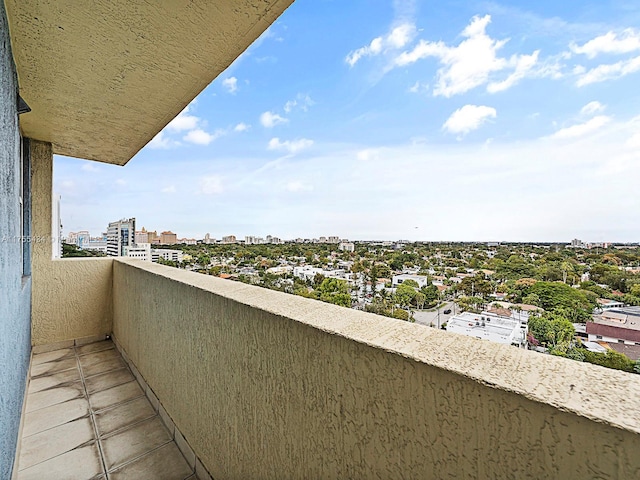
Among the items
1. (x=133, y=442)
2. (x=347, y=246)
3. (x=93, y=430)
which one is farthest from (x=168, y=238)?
(x=347, y=246)

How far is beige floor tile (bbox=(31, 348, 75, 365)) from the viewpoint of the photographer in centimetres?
351

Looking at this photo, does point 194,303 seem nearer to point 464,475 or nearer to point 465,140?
point 464,475

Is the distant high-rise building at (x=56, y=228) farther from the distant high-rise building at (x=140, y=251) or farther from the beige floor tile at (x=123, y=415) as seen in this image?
the beige floor tile at (x=123, y=415)

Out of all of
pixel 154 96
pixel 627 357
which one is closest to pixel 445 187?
pixel 627 357

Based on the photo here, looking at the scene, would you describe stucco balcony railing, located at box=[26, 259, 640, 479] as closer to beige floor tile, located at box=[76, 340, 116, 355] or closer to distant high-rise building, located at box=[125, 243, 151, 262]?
distant high-rise building, located at box=[125, 243, 151, 262]

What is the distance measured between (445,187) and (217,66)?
6.44 ft

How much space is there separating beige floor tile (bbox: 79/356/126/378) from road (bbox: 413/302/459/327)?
347 centimetres

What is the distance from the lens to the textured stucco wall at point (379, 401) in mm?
534

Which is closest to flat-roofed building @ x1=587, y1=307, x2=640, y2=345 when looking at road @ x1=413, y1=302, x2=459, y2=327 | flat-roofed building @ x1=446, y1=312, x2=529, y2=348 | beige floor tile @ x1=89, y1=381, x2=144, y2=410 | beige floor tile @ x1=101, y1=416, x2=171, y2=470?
flat-roofed building @ x1=446, y1=312, x2=529, y2=348

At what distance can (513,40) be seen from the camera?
1.88 meters

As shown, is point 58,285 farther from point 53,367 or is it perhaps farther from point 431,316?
point 431,316

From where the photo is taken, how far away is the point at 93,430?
92.8 inches

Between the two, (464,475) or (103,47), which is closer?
(464,475)

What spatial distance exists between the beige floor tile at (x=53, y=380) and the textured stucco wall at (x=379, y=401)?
212cm
